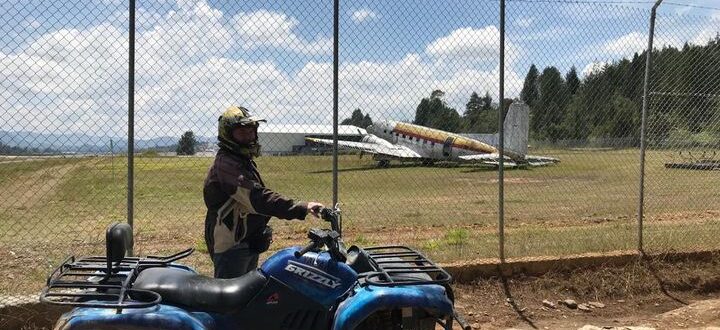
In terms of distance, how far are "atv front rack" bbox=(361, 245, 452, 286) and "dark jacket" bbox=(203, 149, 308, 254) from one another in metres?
0.63

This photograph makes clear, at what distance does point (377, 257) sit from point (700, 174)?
968 cm

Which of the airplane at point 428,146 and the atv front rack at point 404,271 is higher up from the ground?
the airplane at point 428,146

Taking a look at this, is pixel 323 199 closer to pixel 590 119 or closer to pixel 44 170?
pixel 590 119

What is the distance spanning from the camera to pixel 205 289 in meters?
3.54

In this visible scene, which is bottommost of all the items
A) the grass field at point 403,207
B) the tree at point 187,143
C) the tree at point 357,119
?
the grass field at point 403,207

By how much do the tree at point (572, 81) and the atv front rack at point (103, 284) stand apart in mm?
5767

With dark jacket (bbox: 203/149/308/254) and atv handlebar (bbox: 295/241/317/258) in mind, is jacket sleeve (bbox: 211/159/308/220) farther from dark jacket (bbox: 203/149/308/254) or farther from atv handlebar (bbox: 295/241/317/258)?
atv handlebar (bbox: 295/241/317/258)

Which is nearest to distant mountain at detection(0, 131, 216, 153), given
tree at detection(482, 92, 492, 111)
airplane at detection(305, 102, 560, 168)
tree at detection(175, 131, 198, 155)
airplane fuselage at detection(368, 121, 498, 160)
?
tree at detection(175, 131, 198, 155)

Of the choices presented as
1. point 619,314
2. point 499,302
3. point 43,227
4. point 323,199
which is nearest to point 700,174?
point 619,314

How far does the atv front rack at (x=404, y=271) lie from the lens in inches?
147

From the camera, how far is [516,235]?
10047 mm

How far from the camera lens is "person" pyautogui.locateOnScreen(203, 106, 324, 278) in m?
4.20

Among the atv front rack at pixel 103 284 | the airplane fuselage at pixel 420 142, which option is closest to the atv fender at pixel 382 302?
the atv front rack at pixel 103 284

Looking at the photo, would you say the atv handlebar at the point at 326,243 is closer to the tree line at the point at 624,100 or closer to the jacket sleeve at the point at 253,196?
the jacket sleeve at the point at 253,196
